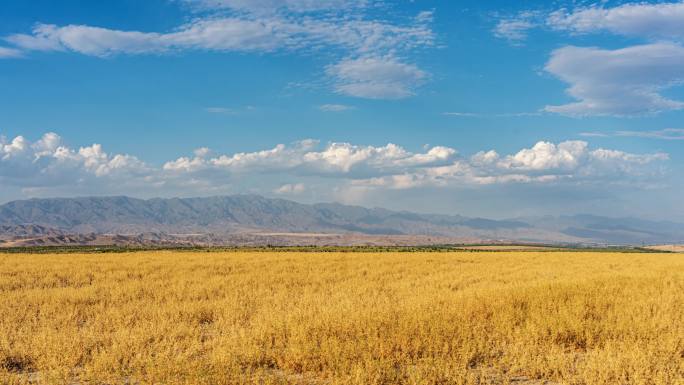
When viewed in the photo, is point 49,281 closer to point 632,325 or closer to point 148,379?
point 148,379

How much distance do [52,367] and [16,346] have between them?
1783mm

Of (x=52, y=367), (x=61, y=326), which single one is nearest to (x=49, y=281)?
(x=61, y=326)

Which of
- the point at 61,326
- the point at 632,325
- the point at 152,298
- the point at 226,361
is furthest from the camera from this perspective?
the point at 152,298

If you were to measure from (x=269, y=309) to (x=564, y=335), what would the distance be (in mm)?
8013

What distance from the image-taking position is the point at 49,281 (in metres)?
25.1

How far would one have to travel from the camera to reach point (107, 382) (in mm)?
8539

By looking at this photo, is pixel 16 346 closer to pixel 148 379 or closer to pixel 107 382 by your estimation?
pixel 107 382

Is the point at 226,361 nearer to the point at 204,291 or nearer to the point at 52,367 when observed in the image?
the point at 52,367

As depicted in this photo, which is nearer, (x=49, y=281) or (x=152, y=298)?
(x=152, y=298)

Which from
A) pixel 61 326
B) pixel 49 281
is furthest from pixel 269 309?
pixel 49 281

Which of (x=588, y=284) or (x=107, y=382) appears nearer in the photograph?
(x=107, y=382)

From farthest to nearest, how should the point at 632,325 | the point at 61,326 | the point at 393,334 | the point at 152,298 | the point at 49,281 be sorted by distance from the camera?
the point at 49,281 → the point at 152,298 → the point at 61,326 → the point at 632,325 → the point at 393,334

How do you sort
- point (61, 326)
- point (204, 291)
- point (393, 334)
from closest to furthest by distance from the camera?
point (393, 334) → point (61, 326) → point (204, 291)

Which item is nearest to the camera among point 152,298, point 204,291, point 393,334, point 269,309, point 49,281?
point 393,334
